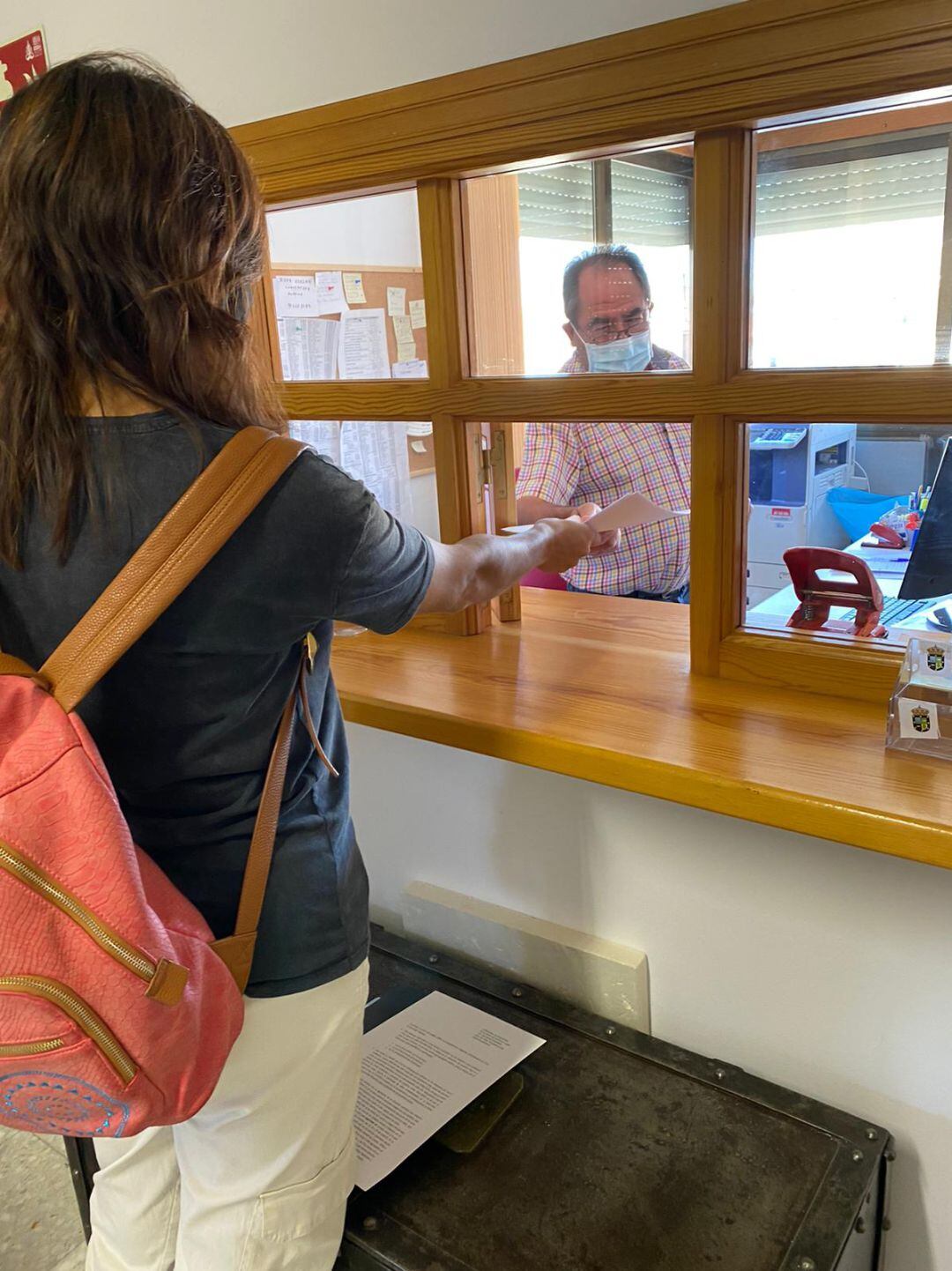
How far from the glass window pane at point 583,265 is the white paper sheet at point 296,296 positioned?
493 millimetres

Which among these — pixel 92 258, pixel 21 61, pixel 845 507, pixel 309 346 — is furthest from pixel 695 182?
pixel 21 61

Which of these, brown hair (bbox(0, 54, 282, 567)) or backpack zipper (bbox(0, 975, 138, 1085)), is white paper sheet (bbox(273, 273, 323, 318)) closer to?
brown hair (bbox(0, 54, 282, 567))

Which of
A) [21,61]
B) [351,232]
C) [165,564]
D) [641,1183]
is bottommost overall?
[641,1183]

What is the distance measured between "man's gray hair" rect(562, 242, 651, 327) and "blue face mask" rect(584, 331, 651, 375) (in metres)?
0.05

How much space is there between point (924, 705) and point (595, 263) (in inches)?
24.8

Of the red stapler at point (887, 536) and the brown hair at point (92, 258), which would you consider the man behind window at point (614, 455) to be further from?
the brown hair at point (92, 258)

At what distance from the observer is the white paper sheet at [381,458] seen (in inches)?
65.3

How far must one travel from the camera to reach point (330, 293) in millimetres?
1764

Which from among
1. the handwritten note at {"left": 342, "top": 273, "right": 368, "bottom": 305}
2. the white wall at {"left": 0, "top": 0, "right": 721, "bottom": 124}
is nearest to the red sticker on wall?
the white wall at {"left": 0, "top": 0, "right": 721, "bottom": 124}

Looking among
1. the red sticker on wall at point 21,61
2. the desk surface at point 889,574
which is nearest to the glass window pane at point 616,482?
the desk surface at point 889,574

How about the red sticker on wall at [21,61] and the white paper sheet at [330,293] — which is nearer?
the red sticker on wall at [21,61]

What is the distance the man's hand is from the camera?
51.6 inches

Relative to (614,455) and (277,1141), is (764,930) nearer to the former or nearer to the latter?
(277,1141)

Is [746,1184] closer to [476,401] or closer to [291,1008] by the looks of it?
[291,1008]
